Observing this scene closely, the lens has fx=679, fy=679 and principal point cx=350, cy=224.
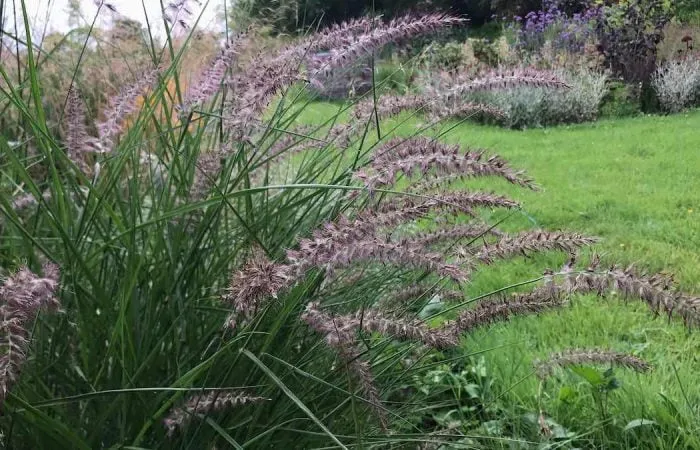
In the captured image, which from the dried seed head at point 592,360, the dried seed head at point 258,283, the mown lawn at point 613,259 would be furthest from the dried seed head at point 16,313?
the dried seed head at point 592,360


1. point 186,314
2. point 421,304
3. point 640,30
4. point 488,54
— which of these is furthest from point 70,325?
point 488,54

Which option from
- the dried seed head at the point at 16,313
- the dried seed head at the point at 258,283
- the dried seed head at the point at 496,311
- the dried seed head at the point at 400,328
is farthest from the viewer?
the dried seed head at the point at 496,311

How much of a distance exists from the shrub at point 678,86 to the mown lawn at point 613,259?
141 centimetres

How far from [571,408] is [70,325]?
1519 millimetres

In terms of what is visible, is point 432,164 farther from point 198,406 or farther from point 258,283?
point 198,406

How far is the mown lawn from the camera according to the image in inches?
81.4

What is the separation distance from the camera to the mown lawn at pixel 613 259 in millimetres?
2068

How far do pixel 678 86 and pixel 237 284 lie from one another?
10.9m

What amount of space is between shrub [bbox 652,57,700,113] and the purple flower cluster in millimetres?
2468

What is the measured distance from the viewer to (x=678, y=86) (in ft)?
33.8

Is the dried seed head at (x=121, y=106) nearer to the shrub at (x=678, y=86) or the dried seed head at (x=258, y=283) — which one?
the dried seed head at (x=258, y=283)

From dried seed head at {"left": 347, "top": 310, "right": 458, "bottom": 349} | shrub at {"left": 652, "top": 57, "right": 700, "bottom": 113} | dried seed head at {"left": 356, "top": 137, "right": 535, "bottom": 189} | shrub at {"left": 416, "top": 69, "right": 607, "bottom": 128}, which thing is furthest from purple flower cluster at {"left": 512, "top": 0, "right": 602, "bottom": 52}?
dried seed head at {"left": 347, "top": 310, "right": 458, "bottom": 349}

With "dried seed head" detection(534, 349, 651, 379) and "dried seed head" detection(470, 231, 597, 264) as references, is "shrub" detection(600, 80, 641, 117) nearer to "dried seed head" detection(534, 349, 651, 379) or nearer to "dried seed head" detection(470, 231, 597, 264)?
"dried seed head" detection(534, 349, 651, 379)

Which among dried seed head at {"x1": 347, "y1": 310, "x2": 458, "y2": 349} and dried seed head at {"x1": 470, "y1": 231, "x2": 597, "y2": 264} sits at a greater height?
dried seed head at {"x1": 470, "y1": 231, "x2": 597, "y2": 264}
